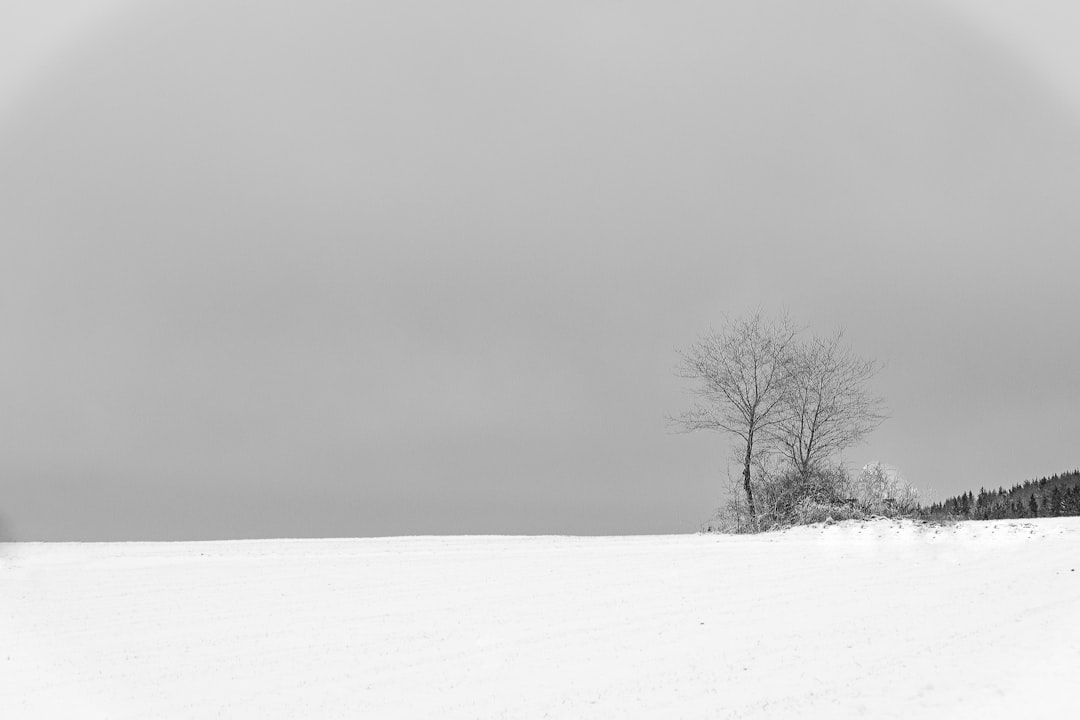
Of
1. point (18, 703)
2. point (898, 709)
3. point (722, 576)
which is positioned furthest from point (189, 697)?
point (722, 576)

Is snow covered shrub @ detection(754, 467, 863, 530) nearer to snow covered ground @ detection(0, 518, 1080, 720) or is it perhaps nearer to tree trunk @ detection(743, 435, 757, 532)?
tree trunk @ detection(743, 435, 757, 532)

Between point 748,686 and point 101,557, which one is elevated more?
point 101,557

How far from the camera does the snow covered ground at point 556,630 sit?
11352 millimetres

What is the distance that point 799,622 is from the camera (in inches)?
586

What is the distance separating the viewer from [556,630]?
587 inches

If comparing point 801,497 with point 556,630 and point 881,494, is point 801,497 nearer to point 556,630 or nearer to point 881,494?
point 881,494

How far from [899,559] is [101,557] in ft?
65.7

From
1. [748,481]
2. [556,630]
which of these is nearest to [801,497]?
[748,481]

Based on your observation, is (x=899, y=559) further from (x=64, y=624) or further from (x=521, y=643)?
(x=64, y=624)

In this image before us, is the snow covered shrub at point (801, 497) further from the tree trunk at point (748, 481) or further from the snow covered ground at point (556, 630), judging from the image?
the snow covered ground at point (556, 630)

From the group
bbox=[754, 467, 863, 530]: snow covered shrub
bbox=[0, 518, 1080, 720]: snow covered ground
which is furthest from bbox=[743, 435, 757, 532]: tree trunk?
→ bbox=[0, 518, 1080, 720]: snow covered ground

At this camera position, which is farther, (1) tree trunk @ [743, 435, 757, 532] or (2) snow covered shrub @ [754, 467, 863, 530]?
(1) tree trunk @ [743, 435, 757, 532]

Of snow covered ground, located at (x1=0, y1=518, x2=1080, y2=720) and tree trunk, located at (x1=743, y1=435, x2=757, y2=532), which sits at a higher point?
tree trunk, located at (x1=743, y1=435, x2=757, y2=532)

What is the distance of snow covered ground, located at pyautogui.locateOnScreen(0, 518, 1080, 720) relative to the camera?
11.4 m
